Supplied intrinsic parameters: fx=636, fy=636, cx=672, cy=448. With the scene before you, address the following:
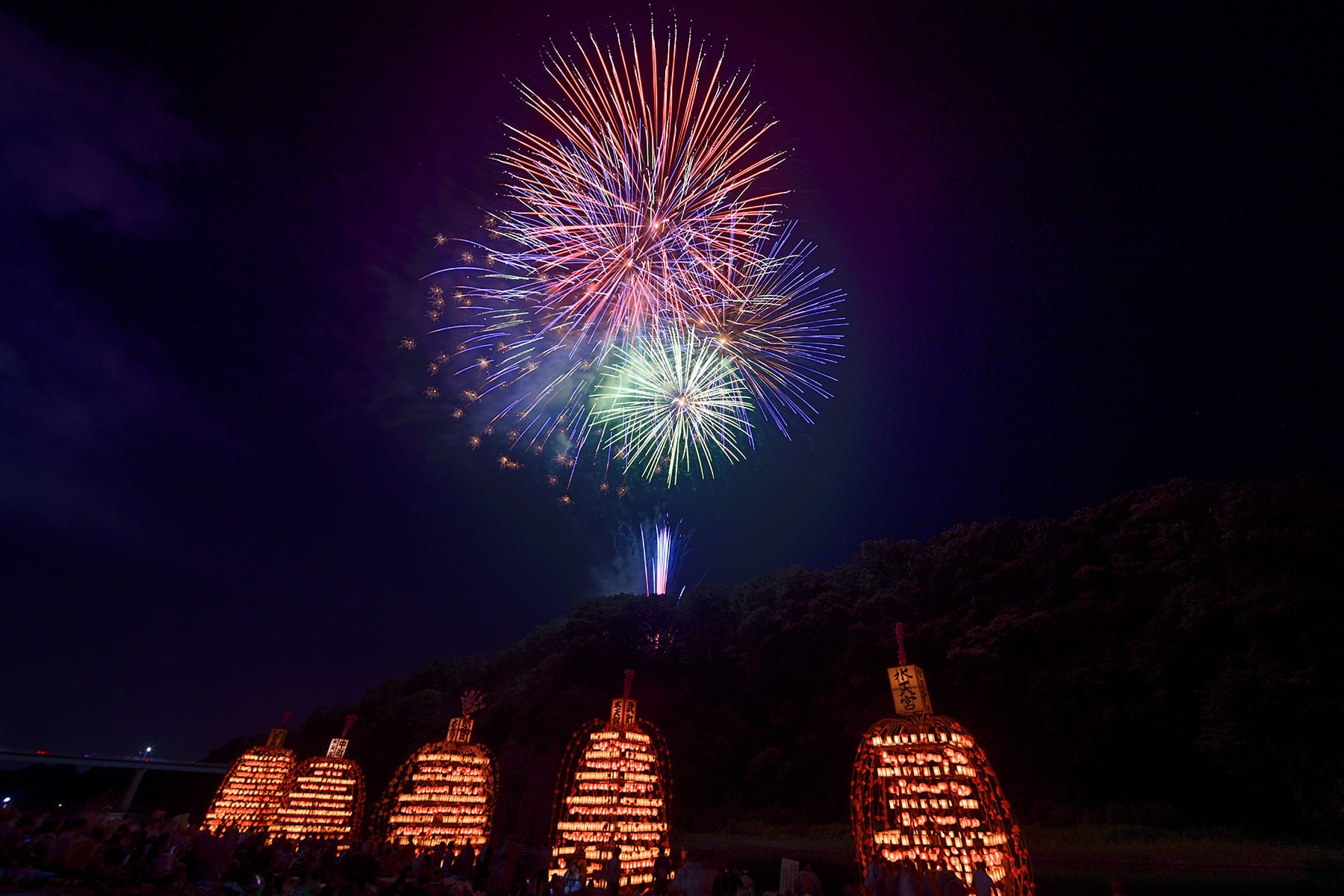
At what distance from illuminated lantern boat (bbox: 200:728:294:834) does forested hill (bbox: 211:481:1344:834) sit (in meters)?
8.88

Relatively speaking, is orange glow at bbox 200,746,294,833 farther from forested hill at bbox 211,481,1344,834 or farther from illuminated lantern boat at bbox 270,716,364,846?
forested hill at bbox 211,481,1344,834

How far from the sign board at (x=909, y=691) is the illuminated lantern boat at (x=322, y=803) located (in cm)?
1386

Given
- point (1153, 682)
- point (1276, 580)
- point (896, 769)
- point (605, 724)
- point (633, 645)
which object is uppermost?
point (633, 645)

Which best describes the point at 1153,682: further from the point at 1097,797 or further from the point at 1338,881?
the point at 1338,881

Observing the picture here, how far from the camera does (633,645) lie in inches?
1087

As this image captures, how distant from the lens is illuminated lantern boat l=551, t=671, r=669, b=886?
37.4 feet

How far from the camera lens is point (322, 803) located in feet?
53.0

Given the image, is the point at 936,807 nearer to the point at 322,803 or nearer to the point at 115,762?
the point at 322,803

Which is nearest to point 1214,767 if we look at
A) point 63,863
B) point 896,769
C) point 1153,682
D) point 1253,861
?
point 1153,682

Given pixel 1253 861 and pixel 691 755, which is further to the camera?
pixel 691 755

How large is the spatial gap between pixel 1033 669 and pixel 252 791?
69.9 feet

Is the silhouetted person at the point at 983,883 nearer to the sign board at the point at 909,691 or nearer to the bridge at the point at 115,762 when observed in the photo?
the sign board at the point at 909,691

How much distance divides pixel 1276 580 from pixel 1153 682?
3.61 meters

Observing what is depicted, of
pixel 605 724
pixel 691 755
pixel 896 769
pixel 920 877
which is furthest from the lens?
pixel 691 755
